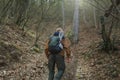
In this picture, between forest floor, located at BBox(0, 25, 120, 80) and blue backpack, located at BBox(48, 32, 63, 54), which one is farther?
forest floor, located at BBox(0, 25, 120, 80)

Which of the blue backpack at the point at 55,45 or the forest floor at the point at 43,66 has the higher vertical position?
the blue backpack at the point at 55,45

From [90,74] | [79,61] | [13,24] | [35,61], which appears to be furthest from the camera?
[13,24]

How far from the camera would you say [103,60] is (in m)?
12.0

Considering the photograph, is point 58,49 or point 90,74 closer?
point 58,49

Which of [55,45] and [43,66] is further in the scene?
[43,66]

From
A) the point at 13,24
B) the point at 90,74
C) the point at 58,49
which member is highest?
the point at 13,24

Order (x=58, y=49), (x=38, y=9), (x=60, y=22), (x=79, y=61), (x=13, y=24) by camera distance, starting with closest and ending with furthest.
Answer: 1. (x=58, y=49)
2. (x=79, y=61)
3. (x=38, y=9)
4. (x=13, y=24)
5. (x=60, y=22)

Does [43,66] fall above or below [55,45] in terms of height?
below

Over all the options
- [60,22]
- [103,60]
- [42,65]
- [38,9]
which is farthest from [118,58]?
[60,22]

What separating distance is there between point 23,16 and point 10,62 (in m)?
7.77

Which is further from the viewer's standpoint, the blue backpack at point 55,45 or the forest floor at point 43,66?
the forest floor at point 43,66

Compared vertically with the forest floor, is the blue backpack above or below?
above

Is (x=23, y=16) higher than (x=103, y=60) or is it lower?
higher

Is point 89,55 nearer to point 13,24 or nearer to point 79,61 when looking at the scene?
point 79,61
